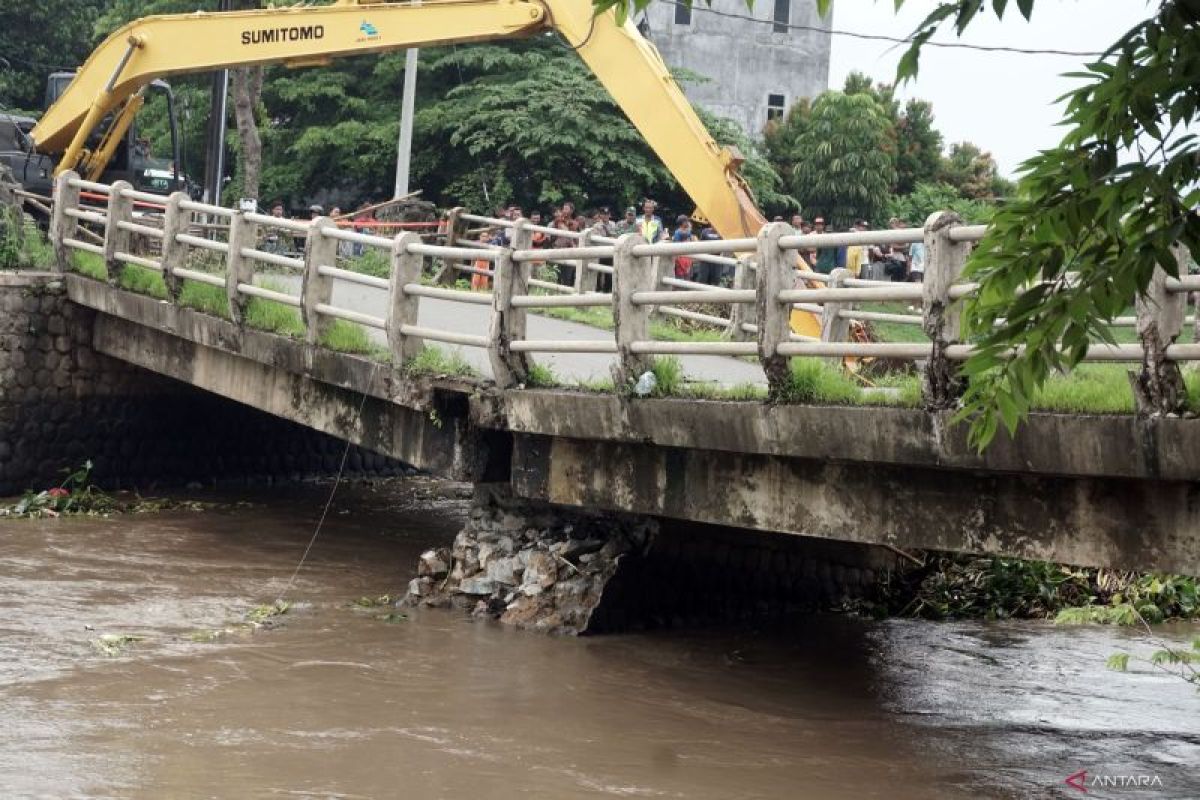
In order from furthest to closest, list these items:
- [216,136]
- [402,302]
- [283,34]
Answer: [216,136] < [283,34] < [402,302]

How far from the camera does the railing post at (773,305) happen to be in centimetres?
1024

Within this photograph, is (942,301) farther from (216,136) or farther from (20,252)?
(216,136)

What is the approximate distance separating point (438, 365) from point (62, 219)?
24.4 feet

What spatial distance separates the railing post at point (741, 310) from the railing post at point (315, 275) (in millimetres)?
3632

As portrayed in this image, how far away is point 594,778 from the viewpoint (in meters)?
9.19

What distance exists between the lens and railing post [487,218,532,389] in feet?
40.6

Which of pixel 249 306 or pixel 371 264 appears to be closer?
pixel 249 306

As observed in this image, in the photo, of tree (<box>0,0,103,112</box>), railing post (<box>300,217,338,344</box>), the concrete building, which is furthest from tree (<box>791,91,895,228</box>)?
railing post (<box>300,217,338,344</box>)

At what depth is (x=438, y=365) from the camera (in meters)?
13.3

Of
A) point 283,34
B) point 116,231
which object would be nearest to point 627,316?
point 116,231

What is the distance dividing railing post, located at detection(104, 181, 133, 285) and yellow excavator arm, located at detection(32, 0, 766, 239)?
2945 millimetres

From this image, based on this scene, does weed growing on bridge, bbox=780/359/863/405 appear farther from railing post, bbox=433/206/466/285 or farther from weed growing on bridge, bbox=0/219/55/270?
weed growing on bridge, bbox=0/219/55/270

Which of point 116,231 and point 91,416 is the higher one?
point 116,231

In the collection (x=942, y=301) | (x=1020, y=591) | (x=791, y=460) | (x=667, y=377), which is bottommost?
(x=1020, y=591)
